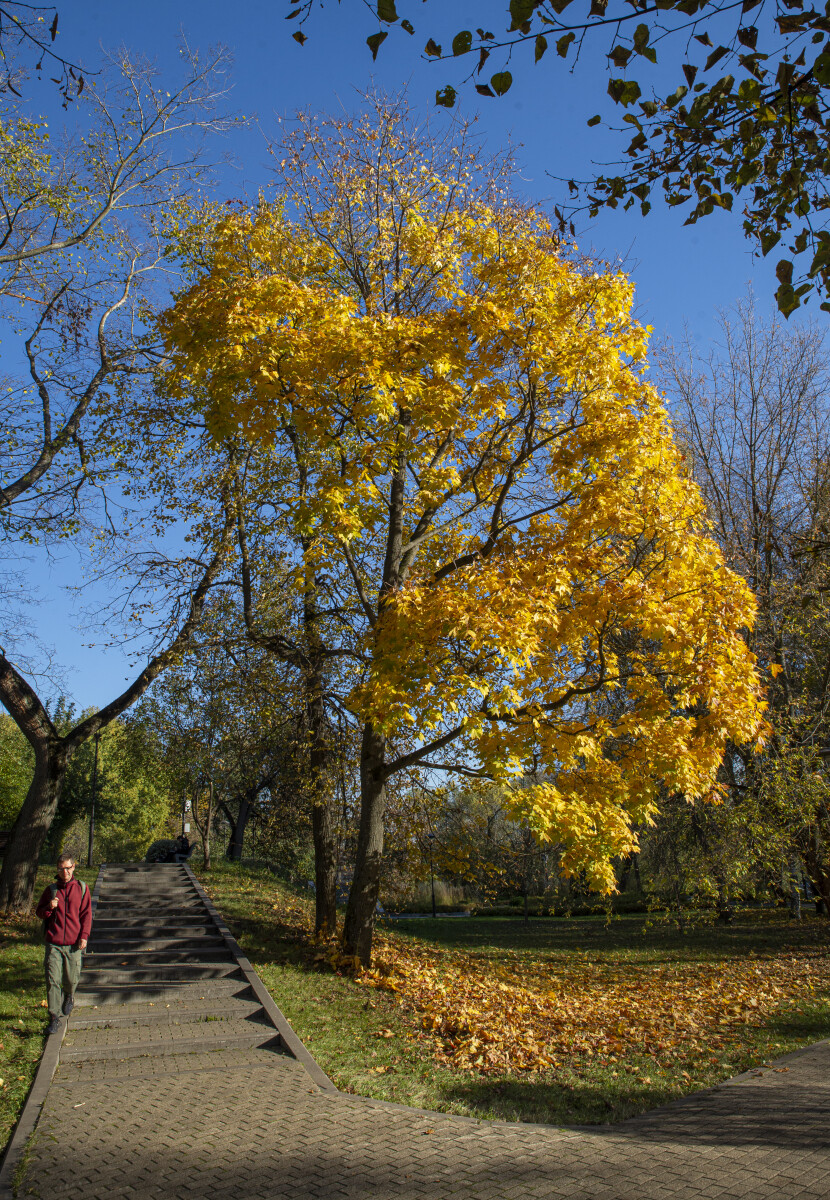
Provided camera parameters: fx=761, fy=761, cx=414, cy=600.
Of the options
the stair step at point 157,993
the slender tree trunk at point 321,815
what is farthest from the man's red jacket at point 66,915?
the slender tree trunk at point 321,815

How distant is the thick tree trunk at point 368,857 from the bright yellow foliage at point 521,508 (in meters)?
0.66

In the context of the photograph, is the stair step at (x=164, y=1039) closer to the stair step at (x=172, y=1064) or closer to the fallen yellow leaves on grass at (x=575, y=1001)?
the stair step at (x=172, y=1064)

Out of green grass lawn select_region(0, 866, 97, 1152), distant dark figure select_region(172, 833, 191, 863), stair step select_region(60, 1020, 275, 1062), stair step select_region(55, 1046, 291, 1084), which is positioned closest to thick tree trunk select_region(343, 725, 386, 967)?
stair step select_region(60, 1020, 275, 1062)

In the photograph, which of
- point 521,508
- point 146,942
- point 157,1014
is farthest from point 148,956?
point 521,508

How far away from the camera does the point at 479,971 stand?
11953mm

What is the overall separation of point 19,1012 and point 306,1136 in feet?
13.5

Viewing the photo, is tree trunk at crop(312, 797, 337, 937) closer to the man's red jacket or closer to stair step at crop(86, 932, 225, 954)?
stair step at crop(86, 932, 225, 954)

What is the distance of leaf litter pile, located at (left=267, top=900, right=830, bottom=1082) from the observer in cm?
782

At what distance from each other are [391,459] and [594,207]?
553cm

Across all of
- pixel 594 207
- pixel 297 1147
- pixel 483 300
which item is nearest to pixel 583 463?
pixel 483 300

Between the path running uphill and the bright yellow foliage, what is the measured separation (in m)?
2.71

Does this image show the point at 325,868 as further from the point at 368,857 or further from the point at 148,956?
the point at 148,956

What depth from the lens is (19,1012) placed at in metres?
7.74

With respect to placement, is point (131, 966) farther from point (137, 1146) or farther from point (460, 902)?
point (460, 902)
